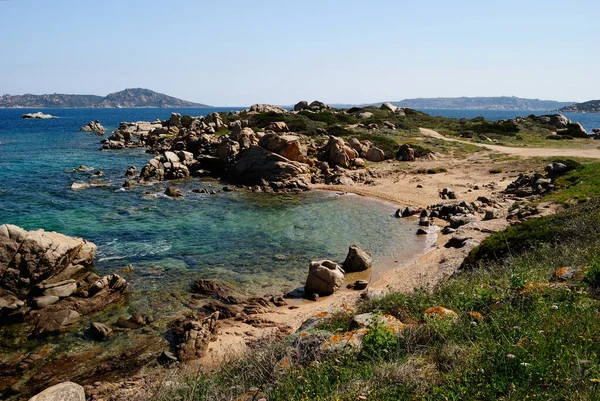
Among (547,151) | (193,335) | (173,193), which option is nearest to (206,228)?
(173,193)

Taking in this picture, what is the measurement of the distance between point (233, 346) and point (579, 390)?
32.8ft

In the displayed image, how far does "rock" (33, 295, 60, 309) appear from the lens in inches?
578

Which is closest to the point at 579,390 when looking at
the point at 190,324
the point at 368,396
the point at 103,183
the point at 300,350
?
the point at 368,396

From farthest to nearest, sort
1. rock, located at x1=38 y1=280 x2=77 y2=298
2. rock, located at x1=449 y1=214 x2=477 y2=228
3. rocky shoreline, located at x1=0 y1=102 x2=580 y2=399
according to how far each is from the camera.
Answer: rock, located at x1=449 y1=214 x2=477 y2=228
rock, located at x1=38 y1=280 x2=77 y2=298
rocky shoreline, located at x1=0 y1=102 x2=580 y2=399

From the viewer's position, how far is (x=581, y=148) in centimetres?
4497

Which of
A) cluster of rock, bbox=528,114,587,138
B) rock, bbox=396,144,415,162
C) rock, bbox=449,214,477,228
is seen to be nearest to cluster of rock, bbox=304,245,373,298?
rock, bbox=449,214,477,228

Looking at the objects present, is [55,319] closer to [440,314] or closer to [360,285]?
[360,285]

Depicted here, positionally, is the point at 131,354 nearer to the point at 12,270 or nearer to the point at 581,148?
the point at 12,270

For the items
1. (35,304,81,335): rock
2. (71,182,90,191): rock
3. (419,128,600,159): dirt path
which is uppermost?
(419,128,600,159): dirt path

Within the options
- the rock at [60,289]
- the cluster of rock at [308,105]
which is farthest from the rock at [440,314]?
the cluster of rock at [308,105]

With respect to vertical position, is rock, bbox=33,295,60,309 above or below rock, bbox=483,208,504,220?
below

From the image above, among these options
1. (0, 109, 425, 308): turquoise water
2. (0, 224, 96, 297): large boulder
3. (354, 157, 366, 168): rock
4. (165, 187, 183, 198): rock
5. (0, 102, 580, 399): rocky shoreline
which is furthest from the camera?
(354, 157, 366, 168): rock

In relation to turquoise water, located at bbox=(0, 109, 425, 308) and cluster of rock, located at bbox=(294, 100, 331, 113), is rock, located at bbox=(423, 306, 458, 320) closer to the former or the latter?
turquoise water, located at bbox=(0, 109, 425, 308)

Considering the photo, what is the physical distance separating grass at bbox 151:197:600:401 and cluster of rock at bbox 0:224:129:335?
885cm
